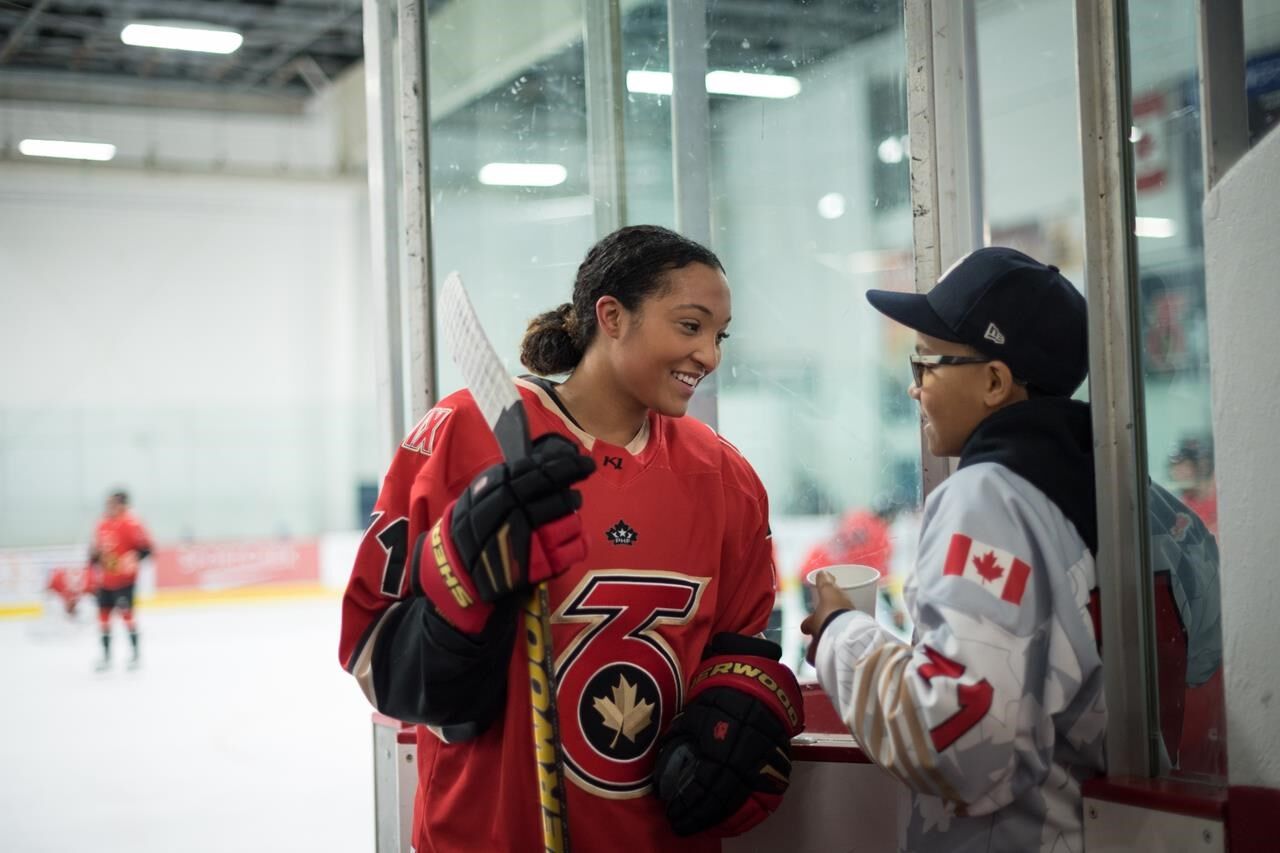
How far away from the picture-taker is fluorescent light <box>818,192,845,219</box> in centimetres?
192

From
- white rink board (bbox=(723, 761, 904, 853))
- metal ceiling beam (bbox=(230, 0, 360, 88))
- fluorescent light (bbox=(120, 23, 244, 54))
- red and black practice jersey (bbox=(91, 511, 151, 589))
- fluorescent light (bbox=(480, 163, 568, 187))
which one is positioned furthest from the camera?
metal ceiling beam (bbox=(230, 0, 360, 88))

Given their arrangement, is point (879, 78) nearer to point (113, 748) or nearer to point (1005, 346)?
point (1005, 346)

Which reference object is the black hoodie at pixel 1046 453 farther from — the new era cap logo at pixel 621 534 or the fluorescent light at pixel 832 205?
the fluorescent light at pixel 832 205

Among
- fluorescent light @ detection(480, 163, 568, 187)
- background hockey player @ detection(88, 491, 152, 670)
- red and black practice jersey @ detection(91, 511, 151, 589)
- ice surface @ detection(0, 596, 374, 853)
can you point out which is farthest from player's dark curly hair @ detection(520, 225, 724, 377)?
red and black practice jersey @ detection(91, 511, 151, 589)

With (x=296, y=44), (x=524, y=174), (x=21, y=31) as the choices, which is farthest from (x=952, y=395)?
(x=21, y=31)

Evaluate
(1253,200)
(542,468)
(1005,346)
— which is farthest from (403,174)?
(1253,200)

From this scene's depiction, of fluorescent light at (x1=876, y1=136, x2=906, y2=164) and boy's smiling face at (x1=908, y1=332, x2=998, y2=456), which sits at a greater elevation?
fluorescent light at (x1=876, y1=136, x2=906, y2=164)

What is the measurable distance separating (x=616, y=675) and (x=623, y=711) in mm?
44

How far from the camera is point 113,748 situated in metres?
5.31

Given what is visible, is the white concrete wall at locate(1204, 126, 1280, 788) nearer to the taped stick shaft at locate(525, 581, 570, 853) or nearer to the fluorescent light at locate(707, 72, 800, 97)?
the taped stick shaft at locate(525, 581, 570, 853)

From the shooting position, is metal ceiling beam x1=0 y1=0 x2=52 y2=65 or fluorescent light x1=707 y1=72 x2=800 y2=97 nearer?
fluorescent light x1=707 y1=72 x2=800 y2=97

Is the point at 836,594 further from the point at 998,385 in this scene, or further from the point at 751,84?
the point at 751,84

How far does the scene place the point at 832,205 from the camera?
193cm

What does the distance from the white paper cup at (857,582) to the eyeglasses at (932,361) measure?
240 millimetres
